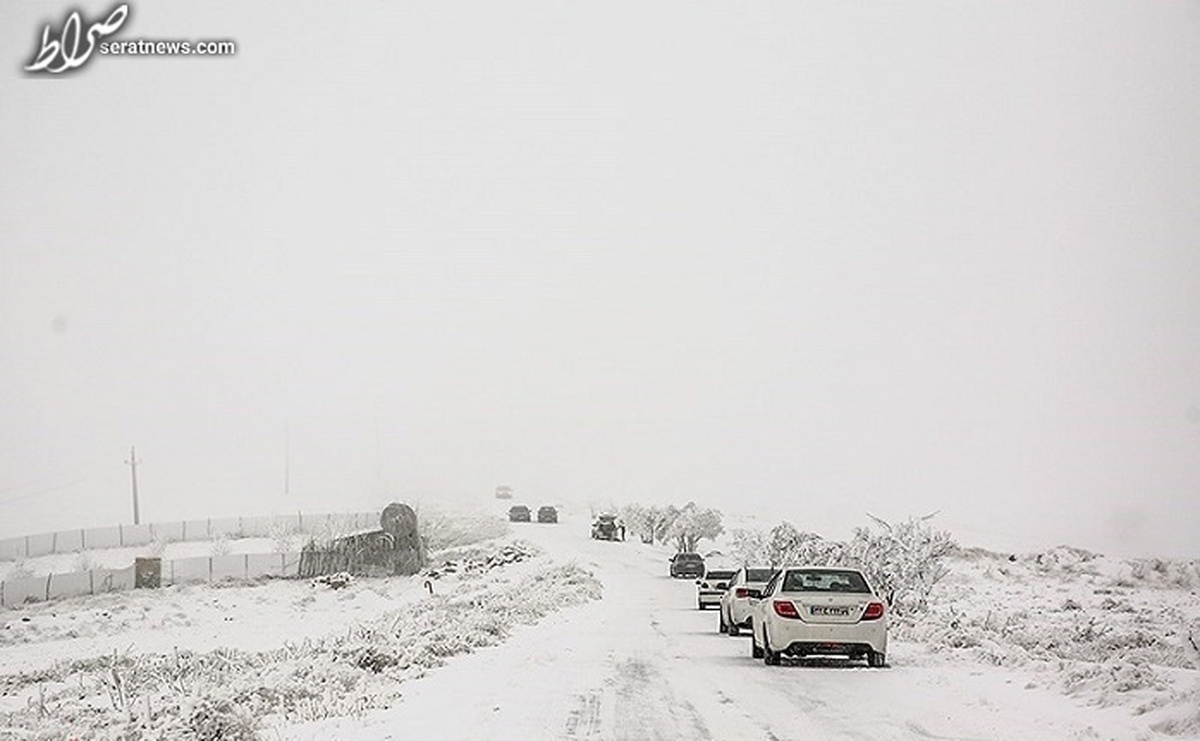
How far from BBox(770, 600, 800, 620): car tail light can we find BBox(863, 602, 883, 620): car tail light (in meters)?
1.11

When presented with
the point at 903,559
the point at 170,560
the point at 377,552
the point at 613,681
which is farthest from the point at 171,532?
the point at 613,681

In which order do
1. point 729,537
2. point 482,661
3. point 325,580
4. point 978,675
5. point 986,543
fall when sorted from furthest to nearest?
1. point 729,537
2. point 986,543
3. point 325,580
4. point 482,661
5. point 978,675

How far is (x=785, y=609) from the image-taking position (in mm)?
19984

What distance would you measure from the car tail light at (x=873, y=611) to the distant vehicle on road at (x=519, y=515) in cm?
10766

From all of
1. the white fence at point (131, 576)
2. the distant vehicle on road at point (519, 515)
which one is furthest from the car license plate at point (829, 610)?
the distant vehicle on road at point (519, 515)

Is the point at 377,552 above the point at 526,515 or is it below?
above

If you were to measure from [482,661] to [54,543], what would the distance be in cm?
6548

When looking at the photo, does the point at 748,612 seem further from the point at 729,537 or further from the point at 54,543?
the point at 729,537

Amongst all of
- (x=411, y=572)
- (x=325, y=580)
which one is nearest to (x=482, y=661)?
(x=325, y=580)

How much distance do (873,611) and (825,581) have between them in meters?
1.08

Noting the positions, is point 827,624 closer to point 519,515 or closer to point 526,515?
point 519,515

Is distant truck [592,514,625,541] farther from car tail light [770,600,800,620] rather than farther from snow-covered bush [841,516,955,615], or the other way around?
car tail light [770,600,800,620]

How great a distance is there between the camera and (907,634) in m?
26.0

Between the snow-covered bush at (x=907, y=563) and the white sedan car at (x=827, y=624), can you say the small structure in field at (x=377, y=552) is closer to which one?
the snow-covered bush at (x=907, y=563)
